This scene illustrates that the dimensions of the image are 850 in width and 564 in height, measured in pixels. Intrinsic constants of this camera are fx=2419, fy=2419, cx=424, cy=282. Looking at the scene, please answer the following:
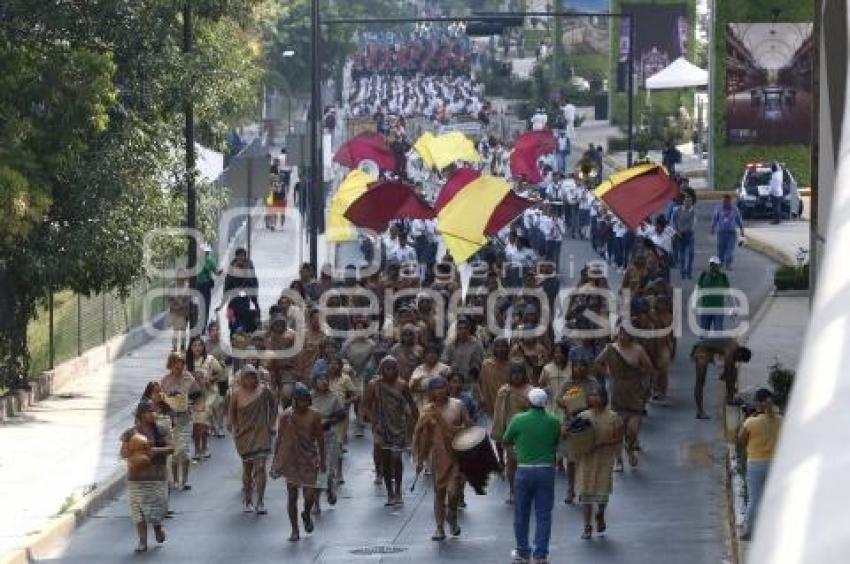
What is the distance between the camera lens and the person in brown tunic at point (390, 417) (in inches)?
806

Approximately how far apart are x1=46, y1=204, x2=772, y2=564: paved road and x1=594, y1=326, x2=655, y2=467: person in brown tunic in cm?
67

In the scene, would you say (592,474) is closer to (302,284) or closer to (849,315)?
(302,284)

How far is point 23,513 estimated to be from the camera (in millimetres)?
20422

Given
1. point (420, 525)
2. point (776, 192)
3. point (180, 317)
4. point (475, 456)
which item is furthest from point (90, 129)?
point (776, 192)

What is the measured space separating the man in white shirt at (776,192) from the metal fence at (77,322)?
→ 15.8m

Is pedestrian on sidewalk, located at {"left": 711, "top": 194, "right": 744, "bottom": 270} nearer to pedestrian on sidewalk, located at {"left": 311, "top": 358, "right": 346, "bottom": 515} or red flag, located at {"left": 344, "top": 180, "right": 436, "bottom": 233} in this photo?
red flag, located at {"left": 344, "top": 180, "right": 436, "bottom": 233}

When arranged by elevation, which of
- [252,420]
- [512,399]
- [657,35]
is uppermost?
[657,35]

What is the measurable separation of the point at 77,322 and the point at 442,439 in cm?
1488

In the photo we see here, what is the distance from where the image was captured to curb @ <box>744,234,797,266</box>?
41.2 meters

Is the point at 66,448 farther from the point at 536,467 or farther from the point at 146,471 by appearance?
the point at 536,467

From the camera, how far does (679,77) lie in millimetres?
62844

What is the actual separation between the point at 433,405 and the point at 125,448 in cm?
237

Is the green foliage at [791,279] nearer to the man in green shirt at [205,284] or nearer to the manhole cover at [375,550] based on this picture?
the man in green shirt at [205,284]

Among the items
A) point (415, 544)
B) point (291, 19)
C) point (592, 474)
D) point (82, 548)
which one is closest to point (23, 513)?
point (82, 548)
